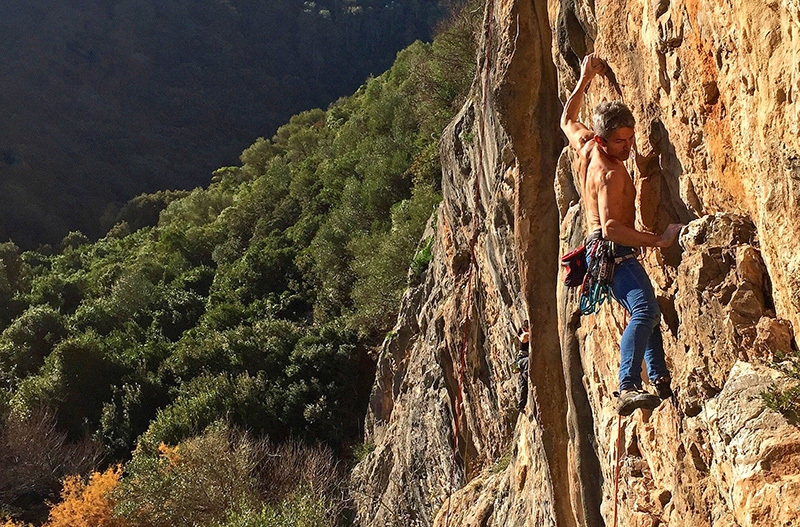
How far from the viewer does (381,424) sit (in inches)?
713

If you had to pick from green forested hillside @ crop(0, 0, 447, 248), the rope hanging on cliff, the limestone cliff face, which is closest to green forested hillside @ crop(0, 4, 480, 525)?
the rope hanging on cliff

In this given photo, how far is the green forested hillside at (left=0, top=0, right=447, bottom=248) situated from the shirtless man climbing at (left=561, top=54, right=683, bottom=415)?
67.7 m

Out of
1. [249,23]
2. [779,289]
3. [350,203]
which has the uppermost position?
[249,23]

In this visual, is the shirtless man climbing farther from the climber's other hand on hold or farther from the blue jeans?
the climber's other hand on hold

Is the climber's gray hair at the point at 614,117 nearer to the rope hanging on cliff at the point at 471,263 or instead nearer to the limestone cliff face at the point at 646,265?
the limestone cliff face at the point at 646,265

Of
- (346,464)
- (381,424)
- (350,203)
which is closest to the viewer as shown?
(381,424)

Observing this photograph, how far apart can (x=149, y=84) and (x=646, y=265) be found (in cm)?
9577

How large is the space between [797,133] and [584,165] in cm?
181

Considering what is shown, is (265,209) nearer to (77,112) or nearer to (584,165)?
(584,165)

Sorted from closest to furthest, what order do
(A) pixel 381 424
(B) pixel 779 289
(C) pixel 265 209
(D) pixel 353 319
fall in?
(B) pixel 779 289, (A) pixel 381 424, (D) pixel 353 319, (C) pixel 265 209

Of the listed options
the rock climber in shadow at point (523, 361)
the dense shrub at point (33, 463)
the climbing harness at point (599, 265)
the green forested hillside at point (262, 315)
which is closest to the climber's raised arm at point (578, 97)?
the climbing harness at point (599, 265)

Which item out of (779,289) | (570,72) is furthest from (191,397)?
(779,289)

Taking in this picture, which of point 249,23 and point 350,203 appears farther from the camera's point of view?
point 249,23

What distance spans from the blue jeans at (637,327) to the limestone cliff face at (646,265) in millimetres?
170
